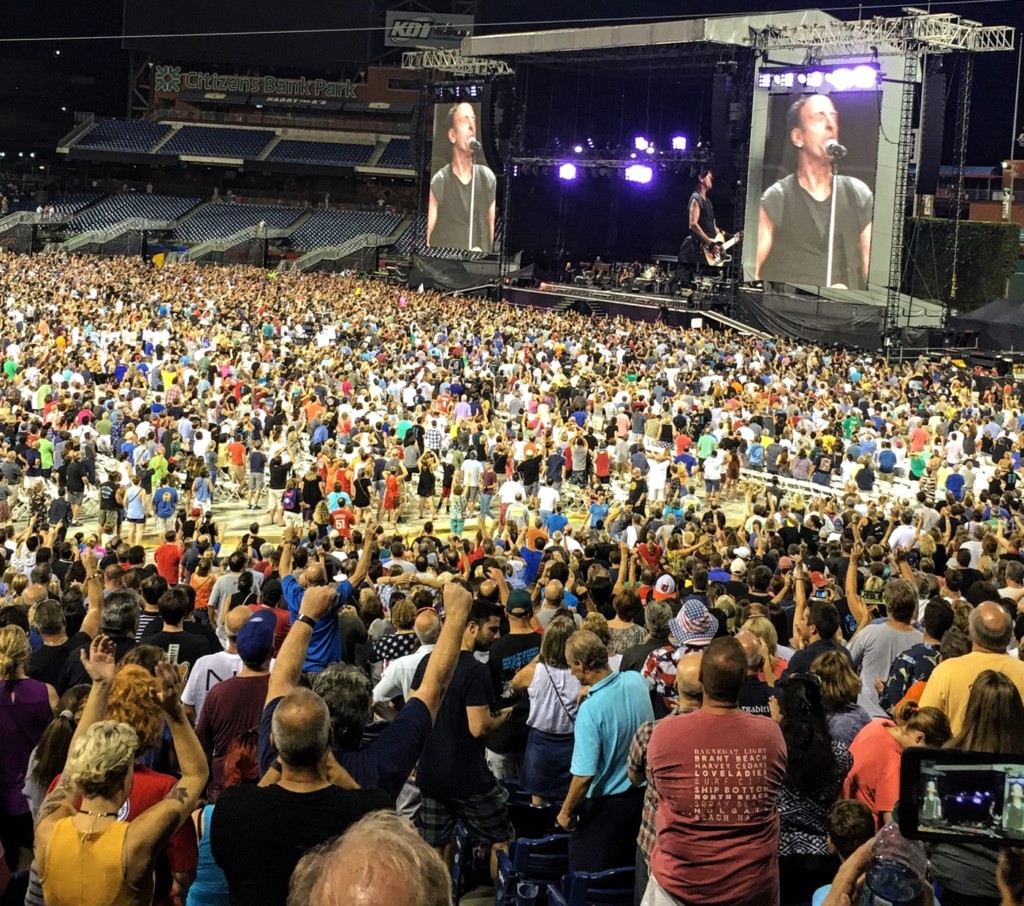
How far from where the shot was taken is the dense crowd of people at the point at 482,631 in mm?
3850

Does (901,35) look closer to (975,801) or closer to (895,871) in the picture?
(895,871)

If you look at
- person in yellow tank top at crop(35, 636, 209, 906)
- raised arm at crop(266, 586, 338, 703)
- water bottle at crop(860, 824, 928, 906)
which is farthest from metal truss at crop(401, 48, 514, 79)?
water bottle at crop(860, 824, 928, 906)

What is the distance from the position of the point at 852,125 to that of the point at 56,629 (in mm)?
31016

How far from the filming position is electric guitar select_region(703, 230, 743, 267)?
129 feet

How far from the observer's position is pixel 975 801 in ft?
8.01

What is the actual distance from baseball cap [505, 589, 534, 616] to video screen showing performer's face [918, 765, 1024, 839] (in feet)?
14.4

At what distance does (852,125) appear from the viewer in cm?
3475

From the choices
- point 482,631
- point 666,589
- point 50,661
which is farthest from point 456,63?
point 50,661

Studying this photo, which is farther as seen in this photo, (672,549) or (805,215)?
(805,215)

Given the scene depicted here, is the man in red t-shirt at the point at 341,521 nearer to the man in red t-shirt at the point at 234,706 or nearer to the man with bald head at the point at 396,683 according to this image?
the man with bald head at the point at 396,683

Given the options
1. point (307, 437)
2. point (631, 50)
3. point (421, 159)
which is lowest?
point (307, 437)

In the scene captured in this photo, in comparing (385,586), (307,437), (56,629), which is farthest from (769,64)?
(56,629)

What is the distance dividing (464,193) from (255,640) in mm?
42349

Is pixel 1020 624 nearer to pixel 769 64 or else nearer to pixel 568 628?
pixel 568 628
